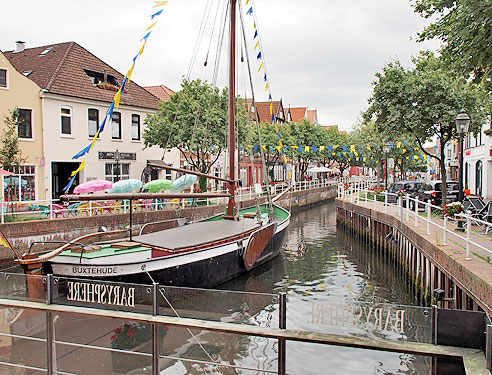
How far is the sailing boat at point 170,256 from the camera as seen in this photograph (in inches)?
447

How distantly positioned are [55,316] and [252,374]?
285 cm

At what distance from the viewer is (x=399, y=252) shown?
17.2 meters

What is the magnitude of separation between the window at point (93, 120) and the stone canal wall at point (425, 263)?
1655 centimetres

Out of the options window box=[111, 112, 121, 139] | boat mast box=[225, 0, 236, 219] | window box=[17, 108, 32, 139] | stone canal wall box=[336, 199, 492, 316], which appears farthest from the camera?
window box=[111, 112, 121, 139]

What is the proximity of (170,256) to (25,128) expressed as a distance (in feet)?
55.5

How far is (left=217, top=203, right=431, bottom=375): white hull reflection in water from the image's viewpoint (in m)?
5.20

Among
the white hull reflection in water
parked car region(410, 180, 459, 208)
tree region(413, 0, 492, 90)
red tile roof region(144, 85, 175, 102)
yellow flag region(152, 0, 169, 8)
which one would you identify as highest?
red tile roof region(144, 85, 175, 102)

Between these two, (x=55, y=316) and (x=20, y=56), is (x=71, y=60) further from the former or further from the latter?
(x=55, y=316)

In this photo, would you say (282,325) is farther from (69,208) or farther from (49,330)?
(69,208)

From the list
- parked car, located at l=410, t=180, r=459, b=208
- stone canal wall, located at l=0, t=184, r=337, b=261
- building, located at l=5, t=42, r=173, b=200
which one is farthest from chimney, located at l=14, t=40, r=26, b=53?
parked car, located at l=410, t=180, r=459, b=208

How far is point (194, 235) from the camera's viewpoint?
46.8ft

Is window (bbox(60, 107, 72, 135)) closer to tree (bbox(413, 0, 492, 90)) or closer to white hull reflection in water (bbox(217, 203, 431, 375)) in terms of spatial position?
white hull reflection in water (bbox(217, 203, 431, 375))

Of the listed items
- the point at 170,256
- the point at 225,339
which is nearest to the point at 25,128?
the point at 170,256

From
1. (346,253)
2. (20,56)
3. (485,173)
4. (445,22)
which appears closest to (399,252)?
(346,253)
